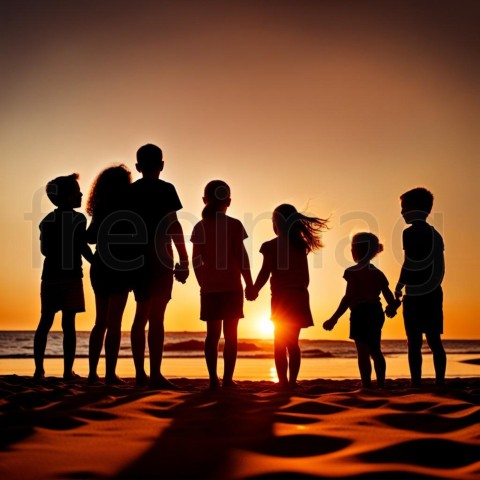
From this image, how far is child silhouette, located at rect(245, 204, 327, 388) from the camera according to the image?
6.45 m

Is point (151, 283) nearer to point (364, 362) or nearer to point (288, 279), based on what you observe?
point (288, 279)

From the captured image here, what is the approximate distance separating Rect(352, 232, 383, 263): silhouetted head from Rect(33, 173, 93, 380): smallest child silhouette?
3.15m

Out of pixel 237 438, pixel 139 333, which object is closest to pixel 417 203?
pixel 139 333

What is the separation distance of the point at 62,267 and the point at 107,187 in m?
1.12

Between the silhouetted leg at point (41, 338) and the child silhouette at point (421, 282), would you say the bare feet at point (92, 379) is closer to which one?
the silhouetted leg at point (41, 338)

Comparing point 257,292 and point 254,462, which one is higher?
point 257,292

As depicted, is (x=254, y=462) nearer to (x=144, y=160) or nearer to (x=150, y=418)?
(x=150, y=418)

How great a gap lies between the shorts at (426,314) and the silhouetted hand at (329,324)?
2.55 feet

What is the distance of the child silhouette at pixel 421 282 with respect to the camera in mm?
6418

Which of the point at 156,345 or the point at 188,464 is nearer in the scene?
the point at 188,464

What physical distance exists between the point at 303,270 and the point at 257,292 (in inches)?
22.3

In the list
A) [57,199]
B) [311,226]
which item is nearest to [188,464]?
[311,226]

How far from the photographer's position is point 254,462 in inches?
96.3

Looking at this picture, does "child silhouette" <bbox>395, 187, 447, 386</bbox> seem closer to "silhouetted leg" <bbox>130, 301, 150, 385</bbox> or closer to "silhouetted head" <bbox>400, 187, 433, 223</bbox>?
"silhouetted head" <bbox>400, 187, 433, 223</bbox>
